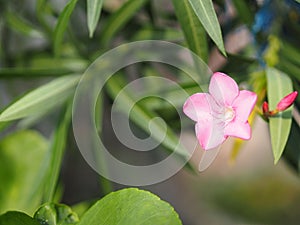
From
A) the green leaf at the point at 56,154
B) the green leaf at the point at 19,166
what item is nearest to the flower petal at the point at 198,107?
the green leaf at the point at 56,154

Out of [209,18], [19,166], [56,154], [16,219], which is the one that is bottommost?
[19,166]

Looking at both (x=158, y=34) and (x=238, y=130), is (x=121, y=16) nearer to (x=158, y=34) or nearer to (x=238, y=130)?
(x=158, y=34)

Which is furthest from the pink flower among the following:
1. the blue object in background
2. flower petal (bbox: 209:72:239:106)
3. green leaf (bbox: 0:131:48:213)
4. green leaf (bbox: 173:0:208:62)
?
green leaf (bbox: 0:131:48:213)

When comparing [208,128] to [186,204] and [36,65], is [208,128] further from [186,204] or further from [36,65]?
[186,204]

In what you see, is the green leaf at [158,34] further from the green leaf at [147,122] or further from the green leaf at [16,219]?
the green leaf at [16,219]

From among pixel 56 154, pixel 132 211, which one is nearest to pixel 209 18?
pixel 132 211

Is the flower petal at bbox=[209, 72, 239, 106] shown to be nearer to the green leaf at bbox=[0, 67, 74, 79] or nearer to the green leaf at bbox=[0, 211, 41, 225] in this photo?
the green leaf at bbox=[0, 211, 41, 225]

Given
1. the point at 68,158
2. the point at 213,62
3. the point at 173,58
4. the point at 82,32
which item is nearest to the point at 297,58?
the point at 173,58
